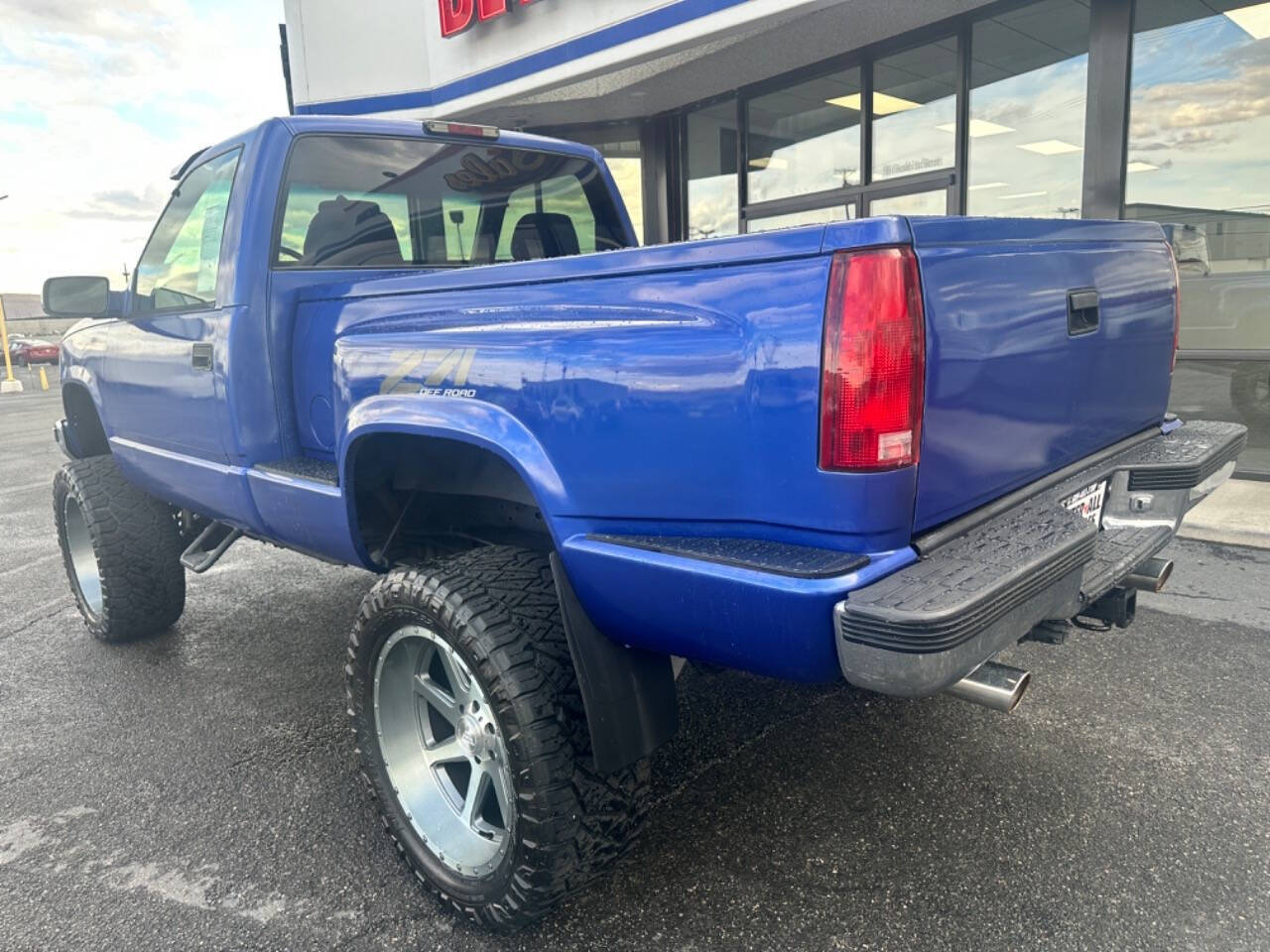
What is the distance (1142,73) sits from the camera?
21.5ft

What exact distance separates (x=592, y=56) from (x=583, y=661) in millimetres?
7642

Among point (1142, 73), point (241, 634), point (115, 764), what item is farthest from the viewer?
point (1142, 73)

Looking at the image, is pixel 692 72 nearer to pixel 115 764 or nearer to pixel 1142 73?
pixel 1142 73

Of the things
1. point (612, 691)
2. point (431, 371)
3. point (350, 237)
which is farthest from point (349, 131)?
point (612, 691)

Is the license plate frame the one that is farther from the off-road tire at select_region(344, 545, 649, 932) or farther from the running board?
the running board

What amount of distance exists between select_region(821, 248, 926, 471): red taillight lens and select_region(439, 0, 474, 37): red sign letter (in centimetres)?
911

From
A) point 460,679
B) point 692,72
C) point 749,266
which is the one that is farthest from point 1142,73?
point 460,679

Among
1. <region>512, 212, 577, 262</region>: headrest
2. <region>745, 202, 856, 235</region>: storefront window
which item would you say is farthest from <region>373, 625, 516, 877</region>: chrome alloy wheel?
<region>745, 202, 856, 235</region>: storefront window

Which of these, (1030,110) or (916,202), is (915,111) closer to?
(916,202)

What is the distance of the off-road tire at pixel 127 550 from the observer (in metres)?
3.89

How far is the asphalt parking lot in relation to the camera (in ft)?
7.11

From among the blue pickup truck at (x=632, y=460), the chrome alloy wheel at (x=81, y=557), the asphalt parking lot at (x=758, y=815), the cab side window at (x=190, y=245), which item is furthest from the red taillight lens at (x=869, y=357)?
the chrome alloy wheel at (x=81, y=557)

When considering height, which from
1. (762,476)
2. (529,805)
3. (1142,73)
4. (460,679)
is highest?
(1142,73)

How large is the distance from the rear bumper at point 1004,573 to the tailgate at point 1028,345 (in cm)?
7
